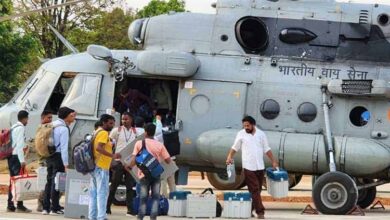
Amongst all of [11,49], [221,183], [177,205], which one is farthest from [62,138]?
[11,49]

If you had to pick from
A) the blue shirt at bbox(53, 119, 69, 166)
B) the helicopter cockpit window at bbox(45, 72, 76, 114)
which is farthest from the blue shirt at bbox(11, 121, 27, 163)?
the helicopter cockpit window at bbox(45, 72, 76, 114)

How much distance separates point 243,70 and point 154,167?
4.72 meters

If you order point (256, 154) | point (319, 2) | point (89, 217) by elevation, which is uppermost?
point (319, 2)

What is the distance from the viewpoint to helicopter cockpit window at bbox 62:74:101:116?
20.9 m

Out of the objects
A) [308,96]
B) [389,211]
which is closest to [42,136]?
[308,96]

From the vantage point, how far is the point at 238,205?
18281 mm

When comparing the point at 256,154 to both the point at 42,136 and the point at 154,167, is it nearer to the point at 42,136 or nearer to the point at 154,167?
the point at 154,167

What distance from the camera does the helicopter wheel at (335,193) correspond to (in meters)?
19.6

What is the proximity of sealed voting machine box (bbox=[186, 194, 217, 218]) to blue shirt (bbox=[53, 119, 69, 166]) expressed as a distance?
214cm

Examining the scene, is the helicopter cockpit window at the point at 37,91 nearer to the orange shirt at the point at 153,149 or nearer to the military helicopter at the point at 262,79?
the military helicopter at the point at 262,79

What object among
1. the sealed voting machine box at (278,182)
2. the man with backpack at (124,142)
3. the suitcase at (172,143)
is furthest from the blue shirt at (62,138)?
the sealed voting machine box at (278,182)

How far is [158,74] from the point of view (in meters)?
20.7

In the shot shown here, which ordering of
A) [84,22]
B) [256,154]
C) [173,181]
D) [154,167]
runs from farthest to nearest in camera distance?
[84,22] → [173,181] → [256,154] → [154,167]

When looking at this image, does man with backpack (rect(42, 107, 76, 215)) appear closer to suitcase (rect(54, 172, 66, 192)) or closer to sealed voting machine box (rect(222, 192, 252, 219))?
suitcase (rect(54, 172, 66, 192))
